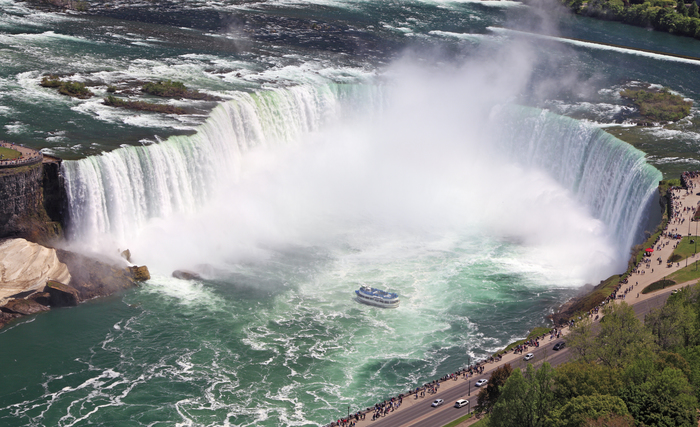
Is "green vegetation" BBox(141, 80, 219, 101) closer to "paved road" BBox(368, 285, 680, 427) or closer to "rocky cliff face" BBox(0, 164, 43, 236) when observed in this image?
"rocky cliff face" BBox(0, 164, 43, 236)

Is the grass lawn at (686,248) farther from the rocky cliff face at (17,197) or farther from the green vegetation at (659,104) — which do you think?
the rocky cliff face at (17,197)

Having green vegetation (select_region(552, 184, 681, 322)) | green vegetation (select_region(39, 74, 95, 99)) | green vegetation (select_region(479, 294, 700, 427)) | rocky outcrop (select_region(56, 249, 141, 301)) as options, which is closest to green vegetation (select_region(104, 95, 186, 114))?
green vegetation (select_region(39, 74, 95, 99))

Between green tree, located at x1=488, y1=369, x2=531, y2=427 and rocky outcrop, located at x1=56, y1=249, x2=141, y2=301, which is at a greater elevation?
green tree, located at x1=488, y1=369, x2=531, y2=427

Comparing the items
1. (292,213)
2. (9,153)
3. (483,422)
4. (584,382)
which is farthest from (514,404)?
(9,153)

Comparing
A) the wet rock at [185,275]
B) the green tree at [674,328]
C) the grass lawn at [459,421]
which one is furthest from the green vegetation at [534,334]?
the wet rock at [185,275]

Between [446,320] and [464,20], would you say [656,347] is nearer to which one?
[446,320]

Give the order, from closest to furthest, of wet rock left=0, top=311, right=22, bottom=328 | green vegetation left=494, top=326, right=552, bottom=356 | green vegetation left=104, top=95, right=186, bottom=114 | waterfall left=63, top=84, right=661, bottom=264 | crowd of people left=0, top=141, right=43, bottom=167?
1. green vegetation left=494, top=326, right=552, bottom=356
2. wet rock left=0, top=311, right=22, bottom=328
3. crowd of people left=0, top=141, right=43, bottom=167
4. waterfall left=63, top=84, right=661, bottom=264
5. green vegetation left=104, top=95, right=186, bottom=114
